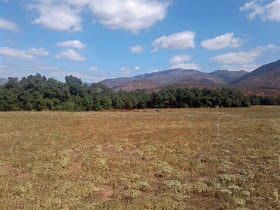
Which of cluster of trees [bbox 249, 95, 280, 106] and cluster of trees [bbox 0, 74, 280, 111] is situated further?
cluster of trees [bbox 249, 95, 280, 106]

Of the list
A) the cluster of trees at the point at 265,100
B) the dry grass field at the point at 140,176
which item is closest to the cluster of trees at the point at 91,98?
the cluster of trees at the point at 265,100

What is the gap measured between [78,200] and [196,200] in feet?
14.6

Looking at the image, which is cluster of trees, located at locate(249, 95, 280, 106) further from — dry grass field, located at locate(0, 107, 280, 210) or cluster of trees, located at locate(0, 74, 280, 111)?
dry grass field, located at locate(0, 107, 280, 210)

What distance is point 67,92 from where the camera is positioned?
8281 cm

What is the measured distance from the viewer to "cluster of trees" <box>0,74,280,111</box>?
2793 inches

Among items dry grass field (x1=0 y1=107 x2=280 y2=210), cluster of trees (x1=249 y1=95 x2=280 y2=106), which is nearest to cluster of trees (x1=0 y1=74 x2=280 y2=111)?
cluster of trees (x1=249 y1=95 x2=280 y2=106)

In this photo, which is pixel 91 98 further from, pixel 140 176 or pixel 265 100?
pixel 265 100

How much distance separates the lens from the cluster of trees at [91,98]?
70.9 m

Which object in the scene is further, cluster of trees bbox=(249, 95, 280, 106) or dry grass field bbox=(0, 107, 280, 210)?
cluster of trees bbox=(249, 95, 280, 106)

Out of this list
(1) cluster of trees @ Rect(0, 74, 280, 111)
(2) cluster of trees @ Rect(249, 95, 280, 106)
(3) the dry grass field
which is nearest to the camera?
(3) the dry grass field

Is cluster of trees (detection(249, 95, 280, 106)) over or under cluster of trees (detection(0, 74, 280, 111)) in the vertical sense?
under

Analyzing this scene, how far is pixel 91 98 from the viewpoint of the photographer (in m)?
83.2

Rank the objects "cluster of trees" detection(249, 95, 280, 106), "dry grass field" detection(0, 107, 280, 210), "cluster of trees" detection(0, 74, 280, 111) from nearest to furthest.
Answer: "dry grass field" detection(0, 107, 280, 210), "cluster of trees" detection(0, 74, 280, 111), "cluster of trees" detection(249, 95, 280, 106)

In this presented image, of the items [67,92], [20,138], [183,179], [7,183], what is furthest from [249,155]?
[67,92]
